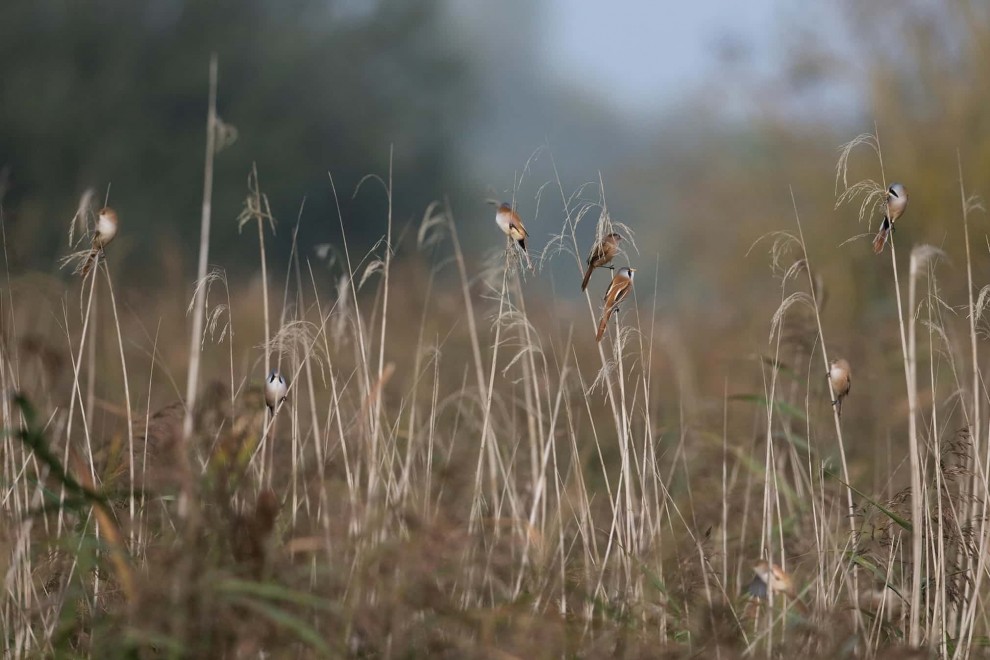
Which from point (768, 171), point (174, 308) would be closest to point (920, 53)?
point (768, 171)

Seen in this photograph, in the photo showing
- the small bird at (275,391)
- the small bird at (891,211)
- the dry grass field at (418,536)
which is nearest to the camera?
the dry grass field at (418,536)

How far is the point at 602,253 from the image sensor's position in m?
2.47

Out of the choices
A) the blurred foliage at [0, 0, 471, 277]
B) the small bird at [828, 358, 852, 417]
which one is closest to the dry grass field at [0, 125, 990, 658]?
the small bird at [828, 358, 852, 417]

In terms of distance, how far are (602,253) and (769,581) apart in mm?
764

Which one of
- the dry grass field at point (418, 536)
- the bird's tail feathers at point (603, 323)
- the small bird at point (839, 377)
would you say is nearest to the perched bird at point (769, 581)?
the dry grass field at point (418, 536)

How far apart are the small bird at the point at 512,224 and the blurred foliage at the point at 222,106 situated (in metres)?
16.0

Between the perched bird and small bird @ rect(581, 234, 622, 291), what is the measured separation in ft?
2.33

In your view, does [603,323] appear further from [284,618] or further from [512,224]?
[284,618]

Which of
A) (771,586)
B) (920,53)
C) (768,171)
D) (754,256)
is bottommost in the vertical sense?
(771,586)

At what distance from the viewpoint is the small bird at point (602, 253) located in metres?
2.45

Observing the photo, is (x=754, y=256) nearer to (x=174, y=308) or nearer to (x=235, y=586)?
(x=174, y=308)

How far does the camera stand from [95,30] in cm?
2084

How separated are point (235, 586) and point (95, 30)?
21.2 meters

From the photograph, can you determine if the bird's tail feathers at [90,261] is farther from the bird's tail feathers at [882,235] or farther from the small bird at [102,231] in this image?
the bird's tail feathers at [882,235]
